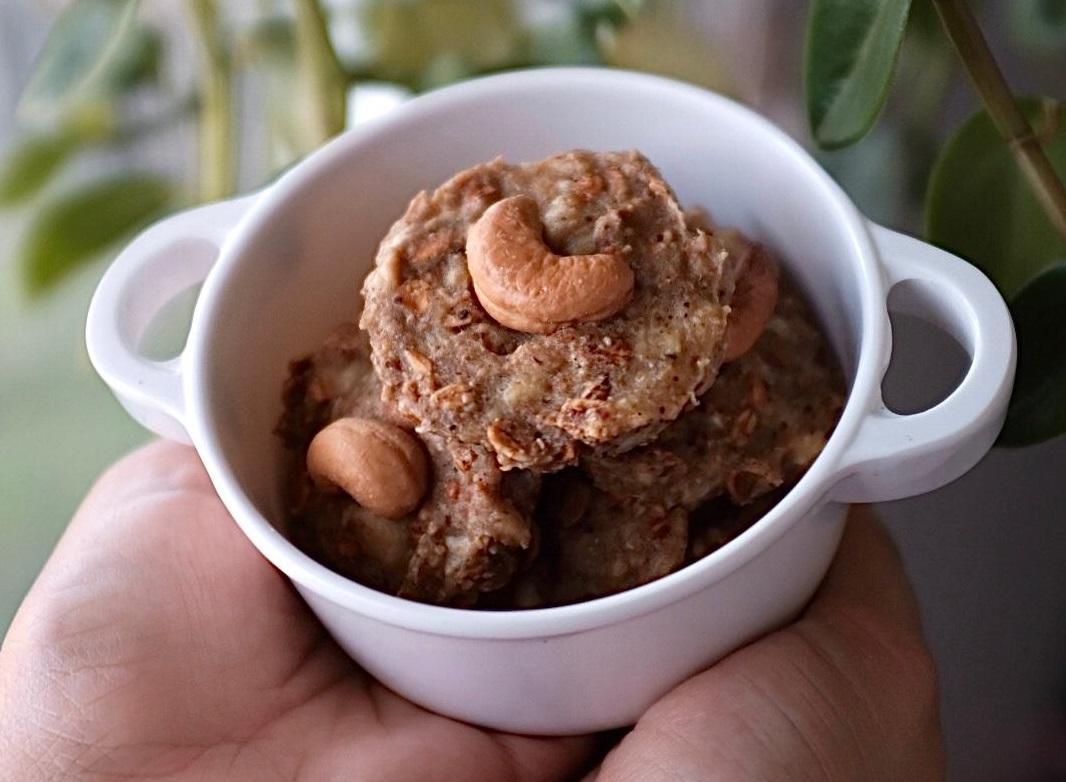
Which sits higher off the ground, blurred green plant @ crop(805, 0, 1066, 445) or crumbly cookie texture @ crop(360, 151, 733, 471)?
crumbly cookie texture @ crop(360, 151, 733, 471)

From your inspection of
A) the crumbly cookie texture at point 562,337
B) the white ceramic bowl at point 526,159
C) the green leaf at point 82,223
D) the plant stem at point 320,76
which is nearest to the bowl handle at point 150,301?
the white ceramic bowl at point 526,159

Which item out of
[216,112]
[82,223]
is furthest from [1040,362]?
[82,223]

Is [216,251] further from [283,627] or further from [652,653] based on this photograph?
[652,653]

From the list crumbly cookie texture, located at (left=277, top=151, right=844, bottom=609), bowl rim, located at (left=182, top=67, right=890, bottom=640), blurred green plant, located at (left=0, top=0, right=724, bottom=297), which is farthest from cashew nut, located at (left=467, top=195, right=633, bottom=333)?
blurred green plant, located at (left=0, top=0, right=724, bottom=297)

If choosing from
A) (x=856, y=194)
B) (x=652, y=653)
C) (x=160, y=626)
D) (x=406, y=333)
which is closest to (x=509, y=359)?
(x=406, y=333)

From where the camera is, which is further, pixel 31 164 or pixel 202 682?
pixel 31 164

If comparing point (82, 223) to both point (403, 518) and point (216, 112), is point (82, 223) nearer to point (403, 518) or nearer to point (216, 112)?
point (216, 112)

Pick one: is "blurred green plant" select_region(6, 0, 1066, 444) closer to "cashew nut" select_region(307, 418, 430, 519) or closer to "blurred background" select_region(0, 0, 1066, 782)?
"blurred background" select_region(0, 0, 1066, 782)
